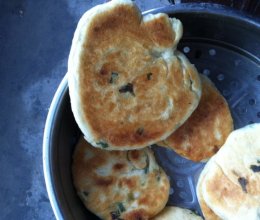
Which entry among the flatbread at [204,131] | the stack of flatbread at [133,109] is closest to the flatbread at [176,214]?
the stack of flatbread at [133,109]

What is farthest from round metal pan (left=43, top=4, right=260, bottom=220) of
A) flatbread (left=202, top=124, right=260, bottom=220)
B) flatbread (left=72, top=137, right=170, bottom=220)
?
flatbread (left=202, top=124, right=260, bottom=220)

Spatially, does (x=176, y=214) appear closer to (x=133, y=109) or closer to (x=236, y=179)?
(x=236, y=179)

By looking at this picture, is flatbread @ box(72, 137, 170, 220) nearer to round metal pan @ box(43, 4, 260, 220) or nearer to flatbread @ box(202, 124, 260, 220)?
round metal pan @ box(43, 4, 260, 220)

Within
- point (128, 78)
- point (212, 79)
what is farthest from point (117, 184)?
point (212, 79)

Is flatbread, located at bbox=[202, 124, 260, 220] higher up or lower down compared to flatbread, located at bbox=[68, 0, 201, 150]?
lower down

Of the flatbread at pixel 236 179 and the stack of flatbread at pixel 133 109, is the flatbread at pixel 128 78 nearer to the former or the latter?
the stack of flatbread at pixel 133 109

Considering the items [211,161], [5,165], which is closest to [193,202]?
[211,161]
